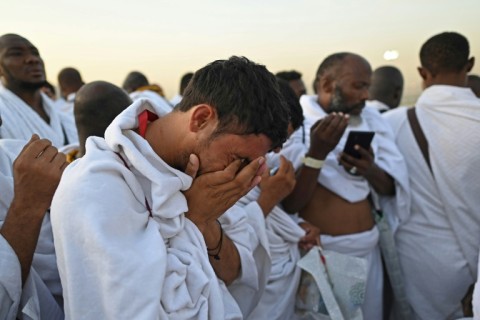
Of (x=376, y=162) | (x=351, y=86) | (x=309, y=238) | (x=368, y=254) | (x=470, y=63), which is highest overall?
(x=470, y=63)

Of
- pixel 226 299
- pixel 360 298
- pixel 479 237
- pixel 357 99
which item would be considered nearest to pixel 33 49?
pixel 357 99

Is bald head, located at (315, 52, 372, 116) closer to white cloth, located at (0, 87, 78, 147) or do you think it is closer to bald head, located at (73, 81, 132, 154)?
bald head, located at (73, 81, 132, 154)

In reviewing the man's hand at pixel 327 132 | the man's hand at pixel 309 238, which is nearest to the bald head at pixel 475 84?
the man's hand at pixel 327 132

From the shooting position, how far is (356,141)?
9.26ft

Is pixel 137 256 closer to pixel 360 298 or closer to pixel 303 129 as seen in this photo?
pixel 360 298

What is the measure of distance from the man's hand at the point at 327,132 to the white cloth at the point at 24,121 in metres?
2.41

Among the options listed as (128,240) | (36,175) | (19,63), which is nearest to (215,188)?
(128,240)

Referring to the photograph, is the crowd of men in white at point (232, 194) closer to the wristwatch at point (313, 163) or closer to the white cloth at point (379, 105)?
the wristwatch at point (313, 163)

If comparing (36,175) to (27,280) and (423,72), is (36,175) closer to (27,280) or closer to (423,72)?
(27,280)

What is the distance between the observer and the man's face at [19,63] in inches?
138

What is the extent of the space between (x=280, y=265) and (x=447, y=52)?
7.19ft

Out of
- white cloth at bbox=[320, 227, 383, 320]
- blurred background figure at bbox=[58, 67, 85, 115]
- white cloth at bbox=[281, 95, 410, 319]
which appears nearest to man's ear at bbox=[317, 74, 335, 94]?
white cloth at bbox=[281, 95, 410, 319]

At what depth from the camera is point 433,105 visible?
10.4 feet

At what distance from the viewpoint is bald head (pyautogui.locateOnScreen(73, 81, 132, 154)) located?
2.06 metres
